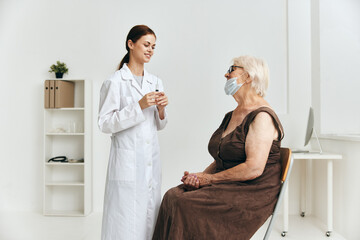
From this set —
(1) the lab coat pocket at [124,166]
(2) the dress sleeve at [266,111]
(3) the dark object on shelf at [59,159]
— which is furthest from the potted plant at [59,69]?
(2) the dress sleeve at [266,111]

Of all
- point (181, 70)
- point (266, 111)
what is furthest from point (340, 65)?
point (266, 111)

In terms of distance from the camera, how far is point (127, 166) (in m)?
1.89

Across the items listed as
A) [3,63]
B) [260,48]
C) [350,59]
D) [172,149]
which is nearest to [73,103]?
[3,63]

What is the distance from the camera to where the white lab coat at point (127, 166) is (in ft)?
6.16

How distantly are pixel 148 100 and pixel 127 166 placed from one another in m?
0.39

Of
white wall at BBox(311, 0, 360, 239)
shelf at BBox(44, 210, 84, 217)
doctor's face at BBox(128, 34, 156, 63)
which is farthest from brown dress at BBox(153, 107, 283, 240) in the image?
shelf at BBox(44, 210, 84, 217)

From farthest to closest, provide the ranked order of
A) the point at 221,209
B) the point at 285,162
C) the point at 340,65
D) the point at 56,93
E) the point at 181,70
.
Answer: the point at 181,70
the point at 56,93
the point at 340,65
the point at 285,162
the point at 221,209

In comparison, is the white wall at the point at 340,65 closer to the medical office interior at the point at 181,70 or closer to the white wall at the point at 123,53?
the medical office interior at the point at 181,70

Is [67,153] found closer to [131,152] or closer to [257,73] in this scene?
[131,152]

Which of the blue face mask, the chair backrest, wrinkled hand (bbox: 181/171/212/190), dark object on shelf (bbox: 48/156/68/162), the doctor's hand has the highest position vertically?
the blue face mask

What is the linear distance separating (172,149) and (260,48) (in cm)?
149

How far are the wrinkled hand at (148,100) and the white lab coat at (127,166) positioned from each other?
0.03 meters

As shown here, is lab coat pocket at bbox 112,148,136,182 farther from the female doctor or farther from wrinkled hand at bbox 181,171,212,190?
wrinkled hand at bbox 181,171,212,190

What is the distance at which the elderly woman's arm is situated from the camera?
162 centimetres
